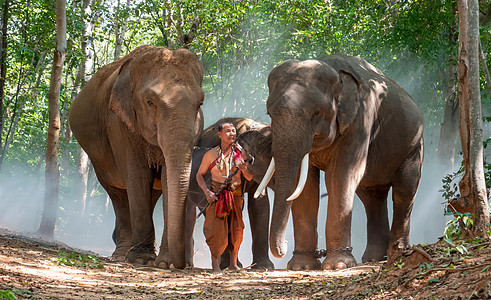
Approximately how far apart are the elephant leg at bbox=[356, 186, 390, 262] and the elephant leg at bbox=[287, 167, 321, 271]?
5.94ft

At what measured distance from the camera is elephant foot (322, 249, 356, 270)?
8242mm

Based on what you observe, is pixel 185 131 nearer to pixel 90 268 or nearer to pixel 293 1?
pixel 90 268

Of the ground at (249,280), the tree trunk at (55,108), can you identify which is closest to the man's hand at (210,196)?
the ground at (249,280)

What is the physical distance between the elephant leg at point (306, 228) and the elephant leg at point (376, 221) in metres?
1.81

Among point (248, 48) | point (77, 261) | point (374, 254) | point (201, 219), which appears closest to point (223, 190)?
point (77, 261)

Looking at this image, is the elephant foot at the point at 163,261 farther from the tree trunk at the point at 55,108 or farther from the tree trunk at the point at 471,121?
the tree trunk at the point at 55,108

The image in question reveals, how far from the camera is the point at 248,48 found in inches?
972

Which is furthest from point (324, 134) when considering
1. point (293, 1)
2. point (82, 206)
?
point (82, 206)

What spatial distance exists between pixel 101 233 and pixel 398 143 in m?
23.6

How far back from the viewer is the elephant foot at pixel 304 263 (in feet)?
28.7

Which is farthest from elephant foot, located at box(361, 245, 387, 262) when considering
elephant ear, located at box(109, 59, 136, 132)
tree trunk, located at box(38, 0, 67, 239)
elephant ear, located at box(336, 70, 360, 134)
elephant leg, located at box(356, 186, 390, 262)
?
tree trunk, located at box(38, 0, 67, 239)

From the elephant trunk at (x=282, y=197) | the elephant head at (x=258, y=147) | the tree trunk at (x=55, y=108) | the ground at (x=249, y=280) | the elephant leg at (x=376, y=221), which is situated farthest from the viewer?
the tree trunk at (x=55, y=108)

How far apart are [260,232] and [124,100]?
8.91 ft

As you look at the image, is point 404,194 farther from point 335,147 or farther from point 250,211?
point 250,211
